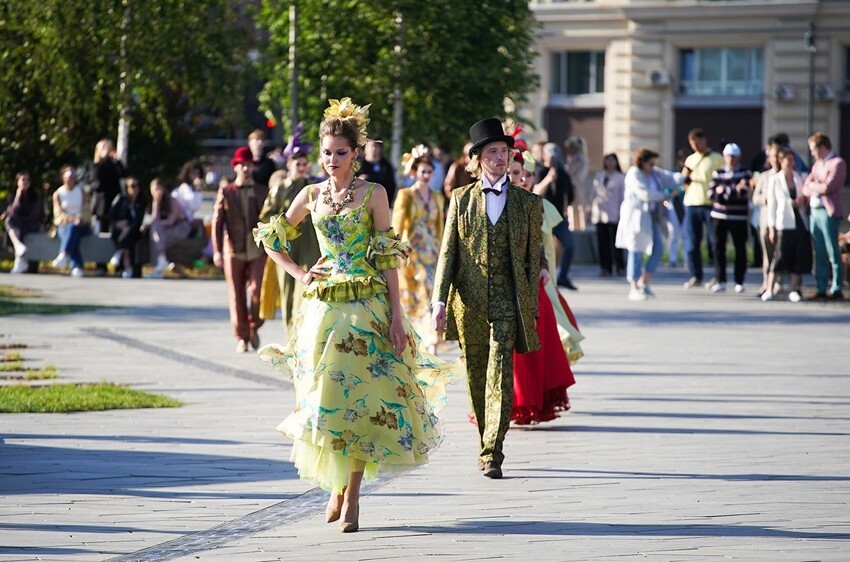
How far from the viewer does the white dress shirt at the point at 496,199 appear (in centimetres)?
856

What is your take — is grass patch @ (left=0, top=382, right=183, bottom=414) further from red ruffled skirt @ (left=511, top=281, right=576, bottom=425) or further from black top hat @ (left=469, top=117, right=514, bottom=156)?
black top hat @ (left=469, top=117, right=514, bottom=156)

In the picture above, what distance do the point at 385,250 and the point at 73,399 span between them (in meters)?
4.45

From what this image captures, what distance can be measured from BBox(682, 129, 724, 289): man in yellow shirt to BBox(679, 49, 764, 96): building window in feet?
76.7

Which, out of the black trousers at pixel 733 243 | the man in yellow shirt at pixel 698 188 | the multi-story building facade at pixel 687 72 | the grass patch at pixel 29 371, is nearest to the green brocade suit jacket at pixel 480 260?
the grass patch at pixel 29 371

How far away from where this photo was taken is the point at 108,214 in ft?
78.8

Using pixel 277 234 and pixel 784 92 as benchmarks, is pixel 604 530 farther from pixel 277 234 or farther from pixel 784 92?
pixel 784 92

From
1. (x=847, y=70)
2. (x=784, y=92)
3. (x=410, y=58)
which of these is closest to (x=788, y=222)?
(x=410, y=58)

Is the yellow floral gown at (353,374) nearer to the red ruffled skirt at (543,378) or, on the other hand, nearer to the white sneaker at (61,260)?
Result: the red ruffled skirt at (543,378)

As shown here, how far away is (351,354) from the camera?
713 centimetres

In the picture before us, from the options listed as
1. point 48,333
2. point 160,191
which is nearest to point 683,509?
point 48,333

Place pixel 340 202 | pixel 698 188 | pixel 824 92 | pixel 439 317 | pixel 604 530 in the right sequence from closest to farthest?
pixel 604 530, pixel 340 202, pixel 439 317, pixel 698 188, pixel 824 92

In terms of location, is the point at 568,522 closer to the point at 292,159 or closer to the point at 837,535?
the point at 837,535

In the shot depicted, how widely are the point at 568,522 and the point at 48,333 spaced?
9520 millimetres

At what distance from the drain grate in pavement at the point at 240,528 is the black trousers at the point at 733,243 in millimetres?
12860
